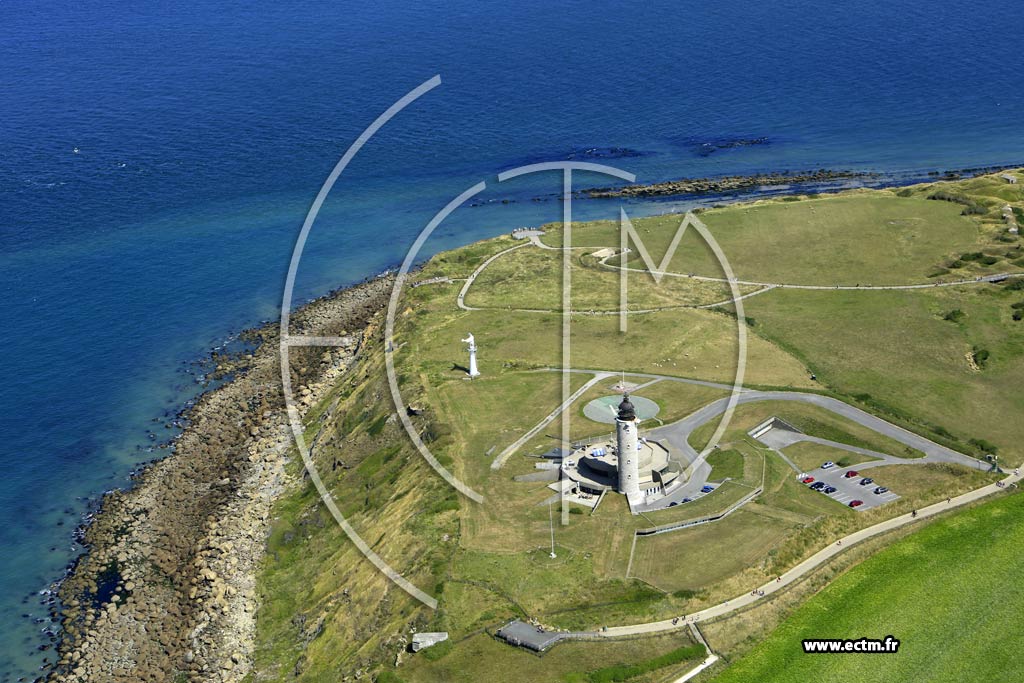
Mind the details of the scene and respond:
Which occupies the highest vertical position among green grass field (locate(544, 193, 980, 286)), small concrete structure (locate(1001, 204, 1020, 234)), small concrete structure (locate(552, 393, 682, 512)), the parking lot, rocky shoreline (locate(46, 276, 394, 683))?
small concrete structure (locate(1001, 204, 1020, 234))

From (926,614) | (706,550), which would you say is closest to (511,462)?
(706,550)

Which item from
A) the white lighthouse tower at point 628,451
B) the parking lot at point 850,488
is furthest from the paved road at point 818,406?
the white lighthouse tower at point 628,451

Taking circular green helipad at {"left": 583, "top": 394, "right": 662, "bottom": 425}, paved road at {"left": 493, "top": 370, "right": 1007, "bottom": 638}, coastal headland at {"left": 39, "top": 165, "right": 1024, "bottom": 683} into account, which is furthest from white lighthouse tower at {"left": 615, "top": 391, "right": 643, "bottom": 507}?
circular green helipad at {"left": 583, "top": 394, "right": 662, "bottom": 425}

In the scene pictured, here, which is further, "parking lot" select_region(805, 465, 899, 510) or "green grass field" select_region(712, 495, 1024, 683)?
"parking lot" select_region(805, 465, 899, 510)

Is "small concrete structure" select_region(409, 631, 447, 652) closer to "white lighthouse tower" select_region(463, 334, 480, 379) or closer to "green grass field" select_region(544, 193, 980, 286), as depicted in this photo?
"white lighthouse tower" select_region(463, 334, 480, 379)

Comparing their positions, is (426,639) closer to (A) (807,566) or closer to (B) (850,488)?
(A) (807,566)

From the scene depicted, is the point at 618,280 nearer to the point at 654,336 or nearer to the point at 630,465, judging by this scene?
the point at 654,336
